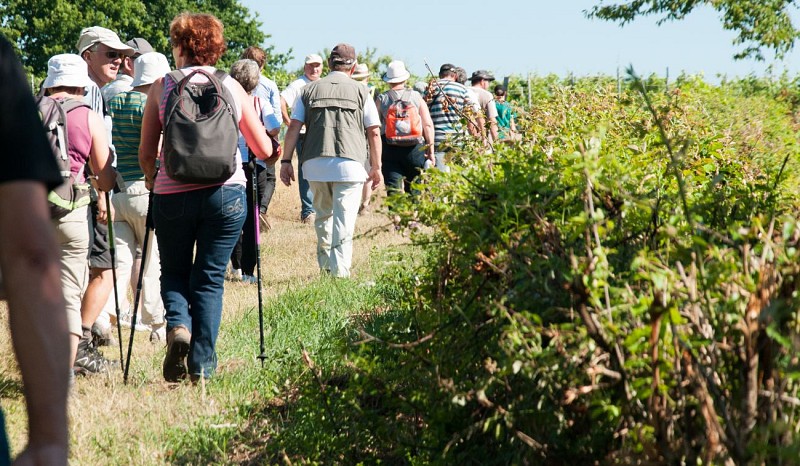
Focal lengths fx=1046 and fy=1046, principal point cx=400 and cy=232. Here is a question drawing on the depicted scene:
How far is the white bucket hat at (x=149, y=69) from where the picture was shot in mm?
6660

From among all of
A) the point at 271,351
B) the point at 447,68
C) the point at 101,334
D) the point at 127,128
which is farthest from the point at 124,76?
the point at 447,68

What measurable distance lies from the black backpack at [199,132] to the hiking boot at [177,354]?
0.84m

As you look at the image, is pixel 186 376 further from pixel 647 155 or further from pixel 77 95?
pixel 647 155

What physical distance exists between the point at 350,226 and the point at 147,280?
7.72 feet

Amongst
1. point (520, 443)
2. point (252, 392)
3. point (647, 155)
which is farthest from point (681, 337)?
point (252, 392)

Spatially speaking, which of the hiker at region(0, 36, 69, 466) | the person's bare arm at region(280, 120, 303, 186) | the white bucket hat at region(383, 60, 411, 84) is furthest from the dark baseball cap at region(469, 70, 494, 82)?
the hiker at region(0, 36, 69, 466)

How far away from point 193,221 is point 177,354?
722mm

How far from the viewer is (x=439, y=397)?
10.8 feet

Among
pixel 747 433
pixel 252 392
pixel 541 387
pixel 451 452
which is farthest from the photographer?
pixel 252 392

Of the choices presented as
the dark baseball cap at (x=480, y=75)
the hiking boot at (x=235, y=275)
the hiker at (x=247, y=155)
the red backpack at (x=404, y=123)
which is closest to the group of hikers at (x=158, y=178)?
the hiker at (x=247, y=155)

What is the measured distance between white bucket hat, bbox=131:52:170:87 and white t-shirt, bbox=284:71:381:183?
2351mm

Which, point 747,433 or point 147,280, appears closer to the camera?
point 747,433

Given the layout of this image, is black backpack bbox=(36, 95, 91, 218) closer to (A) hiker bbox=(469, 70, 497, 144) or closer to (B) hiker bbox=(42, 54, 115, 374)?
(B) hiker bbox=(42, 54, 115, 374)

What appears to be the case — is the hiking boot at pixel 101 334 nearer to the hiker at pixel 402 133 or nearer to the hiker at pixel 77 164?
the hiker at pixel 77 164
